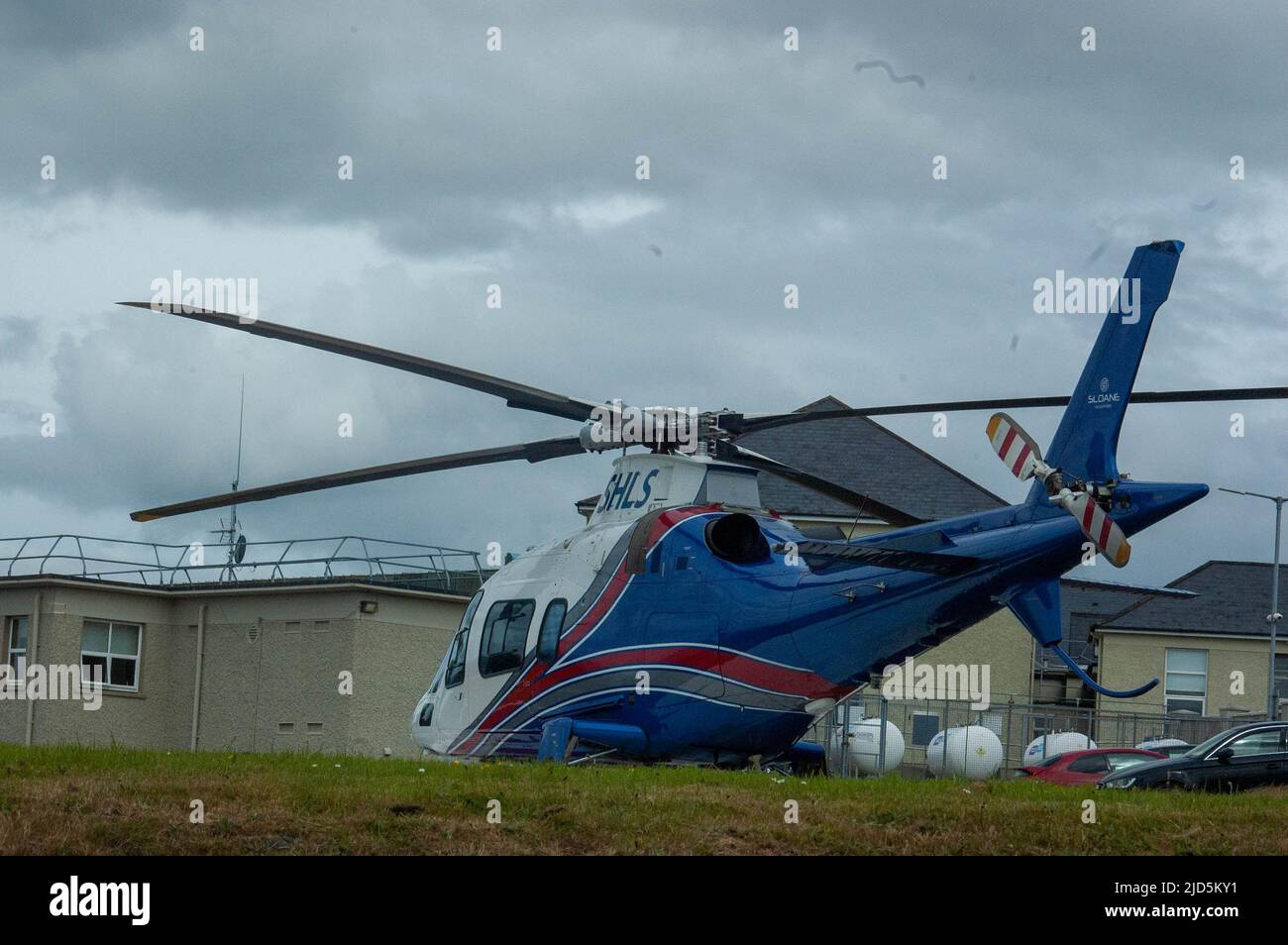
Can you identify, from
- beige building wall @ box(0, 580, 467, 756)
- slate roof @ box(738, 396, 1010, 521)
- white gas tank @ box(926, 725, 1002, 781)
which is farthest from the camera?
slate roof @ box(738, 396, 1010, 521)

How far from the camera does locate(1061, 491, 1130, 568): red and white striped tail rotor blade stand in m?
18.0

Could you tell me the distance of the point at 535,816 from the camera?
1312 centimetres

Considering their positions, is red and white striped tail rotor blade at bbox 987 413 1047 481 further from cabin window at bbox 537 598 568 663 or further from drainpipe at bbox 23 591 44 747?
drainpipe at bbox 23 591 44 747

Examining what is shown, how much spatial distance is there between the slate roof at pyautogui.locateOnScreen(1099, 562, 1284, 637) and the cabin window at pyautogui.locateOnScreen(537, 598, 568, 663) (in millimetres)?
34190

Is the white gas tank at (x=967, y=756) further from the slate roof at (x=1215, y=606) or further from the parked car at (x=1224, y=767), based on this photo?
the slate roof at (x=1215, y=606)

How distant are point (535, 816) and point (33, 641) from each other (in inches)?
1354

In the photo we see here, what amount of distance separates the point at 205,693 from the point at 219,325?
91.5ft

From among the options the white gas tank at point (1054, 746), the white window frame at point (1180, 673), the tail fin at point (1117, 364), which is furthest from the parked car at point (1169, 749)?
the white window frame at point (1180, 673)

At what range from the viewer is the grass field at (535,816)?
1232 centimetres

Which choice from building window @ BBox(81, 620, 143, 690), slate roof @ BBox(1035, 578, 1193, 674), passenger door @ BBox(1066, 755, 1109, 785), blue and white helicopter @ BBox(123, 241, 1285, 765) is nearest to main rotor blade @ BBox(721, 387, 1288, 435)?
blue and white helicopter @ BBox(123, 241, 1285, 765)

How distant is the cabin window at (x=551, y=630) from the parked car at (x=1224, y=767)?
7.30 m
